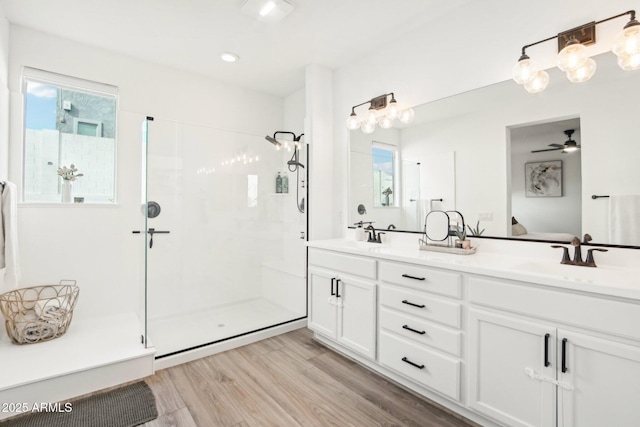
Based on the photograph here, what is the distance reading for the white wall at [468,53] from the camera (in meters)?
1.67

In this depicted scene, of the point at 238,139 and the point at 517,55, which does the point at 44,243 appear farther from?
the point at 517,55

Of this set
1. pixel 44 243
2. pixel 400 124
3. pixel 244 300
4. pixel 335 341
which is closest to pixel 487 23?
pixel 400 124

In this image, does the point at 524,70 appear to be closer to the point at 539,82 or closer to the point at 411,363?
the point at 539,82

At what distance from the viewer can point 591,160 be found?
165cm

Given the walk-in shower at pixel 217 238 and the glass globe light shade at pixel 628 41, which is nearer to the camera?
the glass globe light shade at pixel 628 41

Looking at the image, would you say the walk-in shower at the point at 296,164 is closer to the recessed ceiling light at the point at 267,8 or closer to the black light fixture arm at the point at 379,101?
the black light fixture arm at the point at 379,101

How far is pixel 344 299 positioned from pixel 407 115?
1.57m

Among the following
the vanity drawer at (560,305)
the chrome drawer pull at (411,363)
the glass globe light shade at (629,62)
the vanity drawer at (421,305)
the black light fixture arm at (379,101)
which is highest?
the black light fixture arm at (379,101)

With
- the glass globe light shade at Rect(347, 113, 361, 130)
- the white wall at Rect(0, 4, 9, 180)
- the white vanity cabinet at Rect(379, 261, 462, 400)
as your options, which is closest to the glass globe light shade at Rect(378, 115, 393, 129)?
the glass globe light shade at Rect(347, 113, 361, 130)

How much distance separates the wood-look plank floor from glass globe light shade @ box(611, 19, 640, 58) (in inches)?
81.8

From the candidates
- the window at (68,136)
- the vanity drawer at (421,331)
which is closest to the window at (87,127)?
the window at (68,136)

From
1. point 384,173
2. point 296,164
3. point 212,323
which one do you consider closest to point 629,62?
point 384,173

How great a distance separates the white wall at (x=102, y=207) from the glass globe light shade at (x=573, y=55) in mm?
3109

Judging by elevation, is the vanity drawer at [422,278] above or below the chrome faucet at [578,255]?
below
